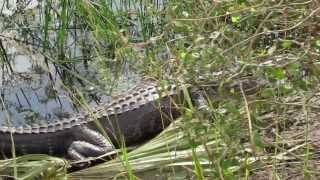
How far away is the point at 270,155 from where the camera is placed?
258 centimetres

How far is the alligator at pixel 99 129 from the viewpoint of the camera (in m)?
3.88

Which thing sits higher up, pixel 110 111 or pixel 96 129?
pixel 110 111

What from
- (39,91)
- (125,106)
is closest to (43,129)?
(125,106)

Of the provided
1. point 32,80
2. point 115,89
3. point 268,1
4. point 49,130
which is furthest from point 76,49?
point 268,1

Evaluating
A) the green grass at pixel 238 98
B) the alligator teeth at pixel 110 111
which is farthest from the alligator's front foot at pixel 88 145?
the green grass at pixel 238 98

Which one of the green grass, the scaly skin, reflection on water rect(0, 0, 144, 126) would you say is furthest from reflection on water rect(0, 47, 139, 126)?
the green grass

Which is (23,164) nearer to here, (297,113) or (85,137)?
(85,137)

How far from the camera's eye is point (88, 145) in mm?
3918

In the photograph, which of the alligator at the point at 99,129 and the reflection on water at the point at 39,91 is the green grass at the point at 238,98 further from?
the reflection on water at the point at 39,91

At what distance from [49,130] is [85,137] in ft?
0.71

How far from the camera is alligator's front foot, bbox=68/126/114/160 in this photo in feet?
12.6

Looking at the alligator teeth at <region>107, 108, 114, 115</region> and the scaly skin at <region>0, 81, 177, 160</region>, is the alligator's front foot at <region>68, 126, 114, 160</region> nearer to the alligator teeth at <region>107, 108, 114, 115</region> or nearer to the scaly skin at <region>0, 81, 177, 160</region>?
the scaly skin at <region>0, 81, 177, 160</region>

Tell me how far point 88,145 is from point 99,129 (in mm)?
158

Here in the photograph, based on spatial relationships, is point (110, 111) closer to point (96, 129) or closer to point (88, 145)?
point (96, 129)
